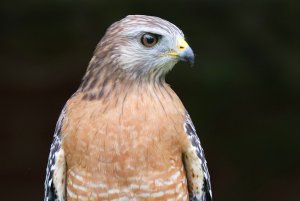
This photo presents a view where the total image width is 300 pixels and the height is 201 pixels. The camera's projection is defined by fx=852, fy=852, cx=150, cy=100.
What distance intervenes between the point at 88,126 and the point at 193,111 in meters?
4.52

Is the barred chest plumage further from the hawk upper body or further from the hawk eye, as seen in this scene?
the hawk eye

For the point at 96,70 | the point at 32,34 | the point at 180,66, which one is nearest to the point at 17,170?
the point at 32,34

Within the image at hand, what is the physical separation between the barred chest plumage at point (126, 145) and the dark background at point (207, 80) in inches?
142

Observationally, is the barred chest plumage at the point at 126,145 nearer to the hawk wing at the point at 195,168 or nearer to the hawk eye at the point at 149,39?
the hawk wing at the point at 195,168

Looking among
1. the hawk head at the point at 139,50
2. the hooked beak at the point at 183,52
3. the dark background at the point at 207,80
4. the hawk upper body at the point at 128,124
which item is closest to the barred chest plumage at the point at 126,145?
the hawk upper body at the point at 128,124

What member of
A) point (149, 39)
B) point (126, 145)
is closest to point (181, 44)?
point (149, 39)

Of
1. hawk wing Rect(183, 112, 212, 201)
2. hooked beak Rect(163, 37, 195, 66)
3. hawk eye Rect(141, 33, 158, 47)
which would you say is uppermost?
hawk eye Rect(141, 33, 158, 47)

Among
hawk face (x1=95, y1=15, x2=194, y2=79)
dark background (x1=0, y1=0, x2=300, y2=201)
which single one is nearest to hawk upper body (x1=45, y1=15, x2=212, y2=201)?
hawk face (x1=95, y1=15, x2=194, y2=79)

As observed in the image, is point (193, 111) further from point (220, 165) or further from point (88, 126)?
point (88, 126)

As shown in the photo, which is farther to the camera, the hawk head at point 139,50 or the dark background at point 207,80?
the dark background at point 207,80

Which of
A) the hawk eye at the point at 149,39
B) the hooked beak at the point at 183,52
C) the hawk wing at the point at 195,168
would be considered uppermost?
the hawk eye at the point at 149,39

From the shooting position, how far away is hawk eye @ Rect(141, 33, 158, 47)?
17.1ft

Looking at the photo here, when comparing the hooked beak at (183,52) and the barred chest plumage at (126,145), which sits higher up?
the hooked beak at (183,52)

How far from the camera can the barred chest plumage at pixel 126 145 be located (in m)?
5.23
